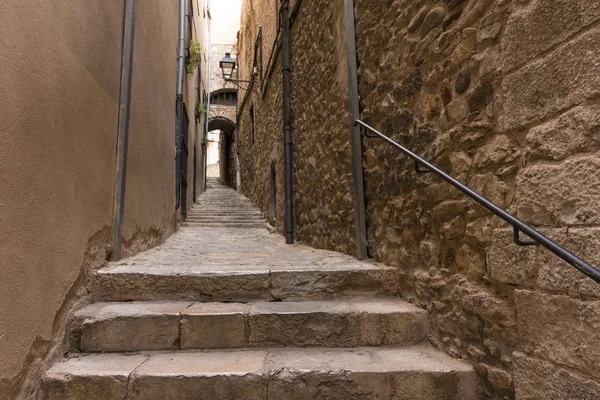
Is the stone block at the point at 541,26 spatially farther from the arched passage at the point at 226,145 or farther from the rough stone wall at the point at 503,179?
the arched passage at the point at 226,145

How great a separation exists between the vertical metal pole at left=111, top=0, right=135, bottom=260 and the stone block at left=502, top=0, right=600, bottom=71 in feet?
8.41

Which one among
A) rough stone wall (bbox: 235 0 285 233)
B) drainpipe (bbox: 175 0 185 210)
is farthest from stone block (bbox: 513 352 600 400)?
drainpipe (bbox: 175 0 185 210)

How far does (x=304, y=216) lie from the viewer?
4988 mm

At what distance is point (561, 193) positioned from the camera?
1273mm

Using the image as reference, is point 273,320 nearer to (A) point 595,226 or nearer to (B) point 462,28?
(A) point 595,226

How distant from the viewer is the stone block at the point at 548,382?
1194 mm

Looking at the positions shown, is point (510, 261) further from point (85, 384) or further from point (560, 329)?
point (85, 384)

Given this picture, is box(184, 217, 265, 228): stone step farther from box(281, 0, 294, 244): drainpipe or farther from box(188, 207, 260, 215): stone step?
box(281, 0, 294, 244): drainpipe

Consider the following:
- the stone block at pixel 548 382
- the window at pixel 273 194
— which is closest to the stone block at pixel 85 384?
the stone block at pixel 548 382

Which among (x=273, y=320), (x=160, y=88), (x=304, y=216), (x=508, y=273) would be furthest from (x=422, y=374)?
(x=160, y=88)

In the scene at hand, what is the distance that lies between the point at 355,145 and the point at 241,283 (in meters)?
1.41

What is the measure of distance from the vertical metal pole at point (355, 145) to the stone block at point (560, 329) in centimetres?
160

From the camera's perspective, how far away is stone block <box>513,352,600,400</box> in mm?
1194

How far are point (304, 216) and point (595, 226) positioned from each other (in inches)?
154
